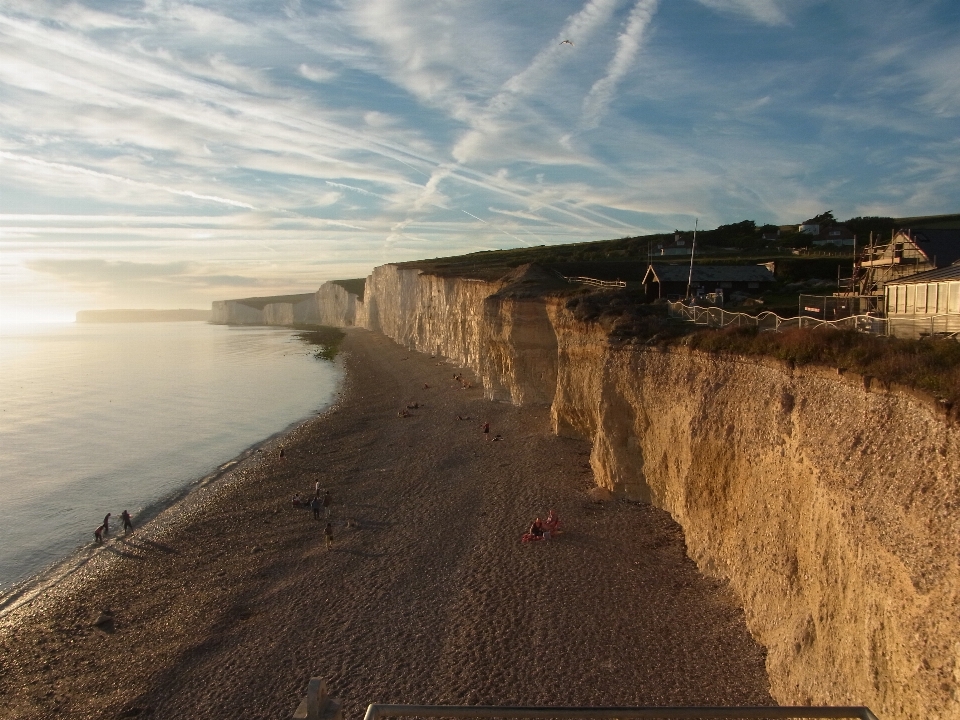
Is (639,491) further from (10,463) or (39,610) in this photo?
(10,463)

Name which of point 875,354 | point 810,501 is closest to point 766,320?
point 875,354

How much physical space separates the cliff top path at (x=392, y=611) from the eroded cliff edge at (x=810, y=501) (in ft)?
3.73

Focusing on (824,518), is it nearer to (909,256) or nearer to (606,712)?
(606,712)

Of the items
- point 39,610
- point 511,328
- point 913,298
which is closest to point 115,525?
point 39,610

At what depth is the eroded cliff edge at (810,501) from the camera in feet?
24.7

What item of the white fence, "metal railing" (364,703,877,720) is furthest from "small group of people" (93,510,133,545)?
"metal railing" (364,703,877,720)

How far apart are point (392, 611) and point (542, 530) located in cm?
496

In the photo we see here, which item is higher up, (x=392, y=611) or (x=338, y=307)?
(x=338, y=307)

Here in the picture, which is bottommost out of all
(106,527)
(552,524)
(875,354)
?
(106,527)

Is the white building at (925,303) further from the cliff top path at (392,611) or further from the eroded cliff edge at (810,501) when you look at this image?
the cliff top path at (392,611)

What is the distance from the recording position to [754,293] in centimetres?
2828

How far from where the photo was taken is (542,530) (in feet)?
56.1

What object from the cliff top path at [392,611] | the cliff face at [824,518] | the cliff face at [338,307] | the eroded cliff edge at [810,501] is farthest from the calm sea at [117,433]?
the cliff face at [338,307]

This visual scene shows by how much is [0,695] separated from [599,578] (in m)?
12.9
